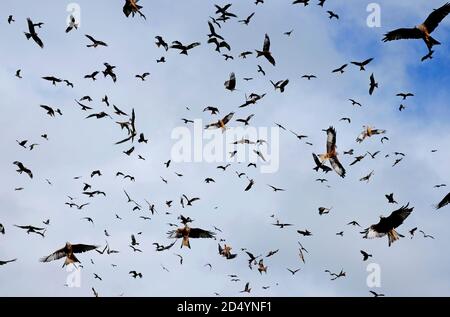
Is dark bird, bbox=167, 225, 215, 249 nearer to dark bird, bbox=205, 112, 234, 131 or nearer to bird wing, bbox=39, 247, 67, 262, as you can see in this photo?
bird wing, bbox=39, 247, 67, 262

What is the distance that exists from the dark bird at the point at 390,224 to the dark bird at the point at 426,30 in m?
5.35

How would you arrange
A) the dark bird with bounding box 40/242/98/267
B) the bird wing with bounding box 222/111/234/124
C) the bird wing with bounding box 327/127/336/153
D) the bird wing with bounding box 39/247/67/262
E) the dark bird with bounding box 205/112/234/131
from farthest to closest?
the bird wing with bounding box 222/111/234/124
the dark bird with bounding box 205/112/234/131
the bird wing with bounding box 327/127/336/153
the bird wing with bounding box 39/247/67/262
the dark bird with bounding box 40/242/98/267

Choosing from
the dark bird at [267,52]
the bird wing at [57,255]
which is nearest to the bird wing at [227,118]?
the dark bird at [267,52]

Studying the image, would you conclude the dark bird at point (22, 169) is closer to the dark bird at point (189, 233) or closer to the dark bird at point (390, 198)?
the dark bird at point (189, 233)

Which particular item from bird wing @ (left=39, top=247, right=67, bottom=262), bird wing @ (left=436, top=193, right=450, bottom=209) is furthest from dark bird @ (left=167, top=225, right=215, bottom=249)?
bird wing @ (left=436, top=193, right=450, bottom=209)

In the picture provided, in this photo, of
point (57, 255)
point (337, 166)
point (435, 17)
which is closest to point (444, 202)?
point (337, 166)

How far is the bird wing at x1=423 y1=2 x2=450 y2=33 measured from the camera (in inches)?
591

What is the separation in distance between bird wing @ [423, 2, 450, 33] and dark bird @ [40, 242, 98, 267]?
12787 millimetres

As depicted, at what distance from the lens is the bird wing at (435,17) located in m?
15.0
